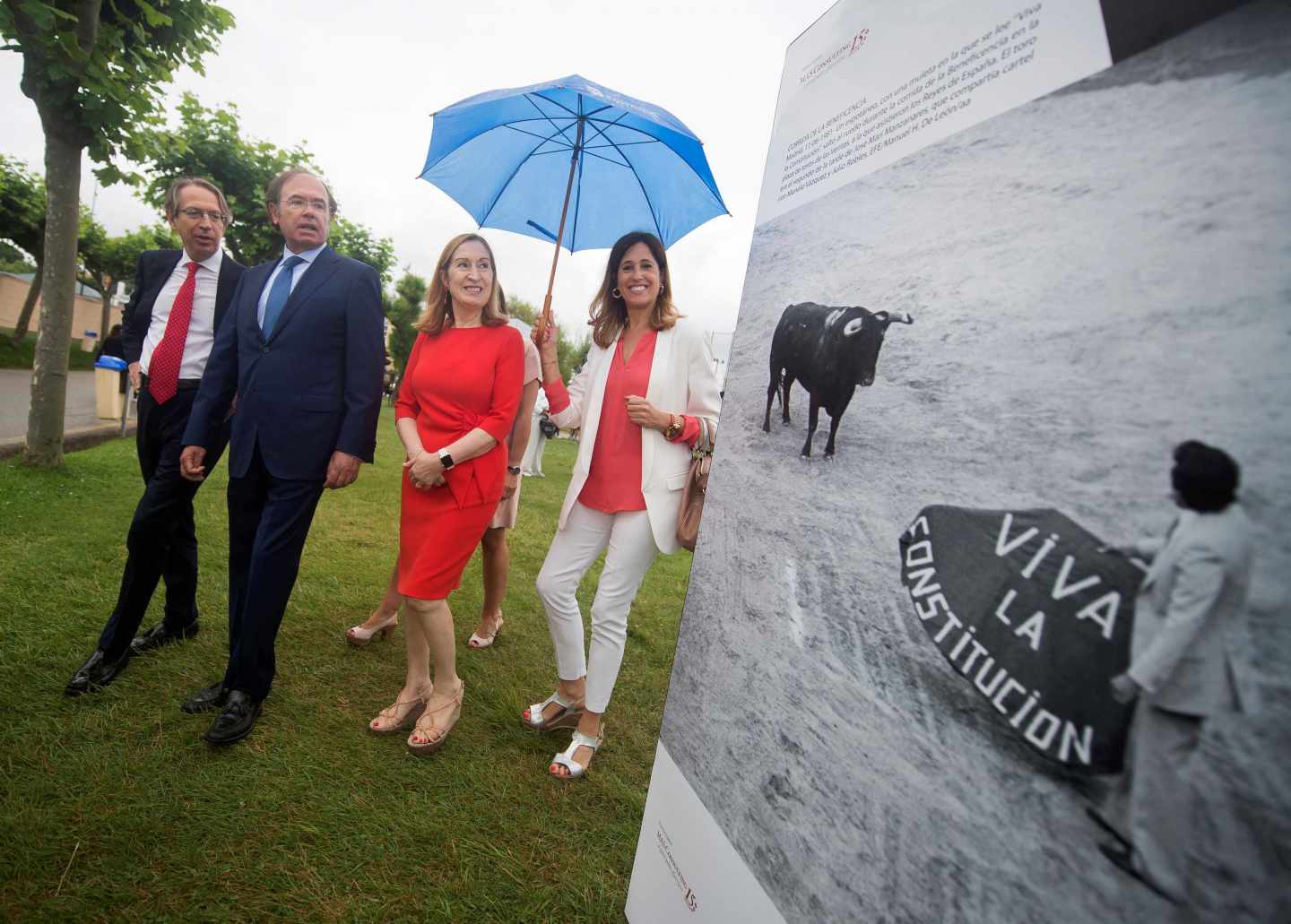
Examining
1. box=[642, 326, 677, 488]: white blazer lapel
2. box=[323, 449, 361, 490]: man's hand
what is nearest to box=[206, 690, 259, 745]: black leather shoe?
box=[323, 449, 361, 490]: man's hand

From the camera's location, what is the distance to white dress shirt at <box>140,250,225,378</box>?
3.17 m

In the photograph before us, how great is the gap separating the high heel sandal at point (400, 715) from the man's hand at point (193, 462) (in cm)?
142

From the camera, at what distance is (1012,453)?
958 millimetres

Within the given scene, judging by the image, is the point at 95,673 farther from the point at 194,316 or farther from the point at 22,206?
the point at 22,206

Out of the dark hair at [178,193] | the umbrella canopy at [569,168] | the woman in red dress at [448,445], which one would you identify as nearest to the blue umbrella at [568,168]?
the umbrella canopy at [569,168]

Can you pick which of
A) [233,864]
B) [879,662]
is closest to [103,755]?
[233,864]

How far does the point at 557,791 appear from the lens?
104 inches

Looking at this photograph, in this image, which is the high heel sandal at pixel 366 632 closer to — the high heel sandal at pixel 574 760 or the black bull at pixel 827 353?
the high heel sandal at pixel 574 760

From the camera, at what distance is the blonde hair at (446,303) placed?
2.80m

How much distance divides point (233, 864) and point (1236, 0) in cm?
305

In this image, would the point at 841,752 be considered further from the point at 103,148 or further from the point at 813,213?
the point at 103,148

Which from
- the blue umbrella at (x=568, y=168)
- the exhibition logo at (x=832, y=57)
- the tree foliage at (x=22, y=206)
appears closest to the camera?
the exhibition logo at (x=832, y=57)

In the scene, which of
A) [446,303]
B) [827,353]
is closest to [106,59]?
[446,303]

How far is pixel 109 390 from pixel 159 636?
8.73m
